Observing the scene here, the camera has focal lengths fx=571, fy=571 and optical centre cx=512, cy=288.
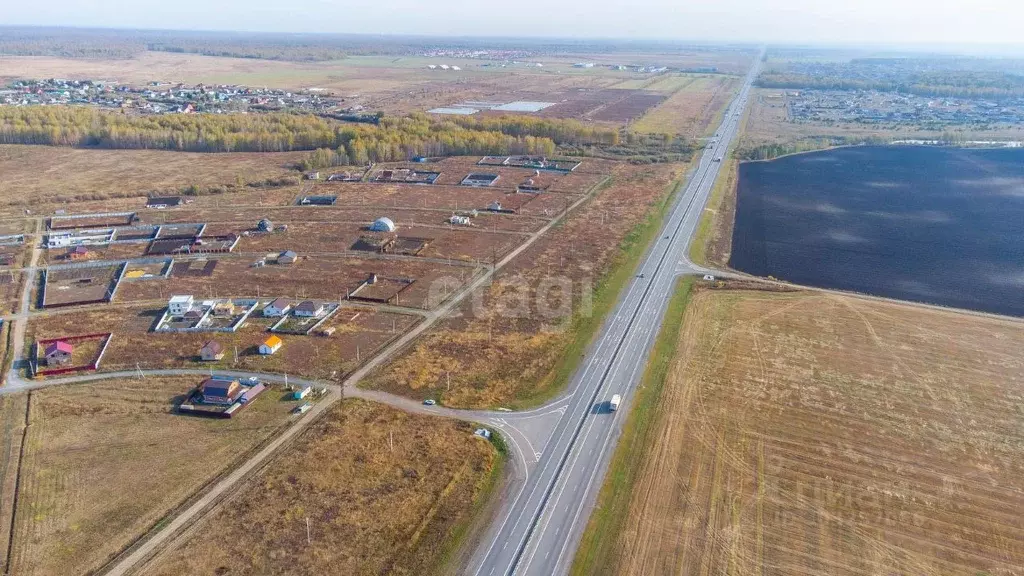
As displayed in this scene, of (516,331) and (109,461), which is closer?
(109,461)

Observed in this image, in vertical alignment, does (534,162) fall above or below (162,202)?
above

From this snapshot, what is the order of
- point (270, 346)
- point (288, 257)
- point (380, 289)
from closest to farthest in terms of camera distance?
point (270, 346) → point (380, 289) → point (288, 257)


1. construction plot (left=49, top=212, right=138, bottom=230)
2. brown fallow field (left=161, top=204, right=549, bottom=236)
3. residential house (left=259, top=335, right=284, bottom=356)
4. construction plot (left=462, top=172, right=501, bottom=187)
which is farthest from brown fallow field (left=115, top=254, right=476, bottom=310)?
construction plot (left=462, top=172, right=501, bottom=187)

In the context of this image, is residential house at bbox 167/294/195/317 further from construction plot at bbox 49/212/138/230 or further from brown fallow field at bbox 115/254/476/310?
construction plot at bbox 49/212/138/230

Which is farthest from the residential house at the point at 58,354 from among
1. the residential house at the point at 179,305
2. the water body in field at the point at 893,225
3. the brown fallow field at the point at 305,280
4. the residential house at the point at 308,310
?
the water body in field at the point at 893,225

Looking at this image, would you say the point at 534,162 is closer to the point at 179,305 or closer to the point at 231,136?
the point at 231,136

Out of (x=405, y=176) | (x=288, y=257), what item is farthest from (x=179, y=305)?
(x=405, y=176)

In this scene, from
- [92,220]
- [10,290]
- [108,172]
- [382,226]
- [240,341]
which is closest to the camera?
[240,341]

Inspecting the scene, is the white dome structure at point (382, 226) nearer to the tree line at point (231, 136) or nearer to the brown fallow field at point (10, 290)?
the brown fallow field at point (10, 290)
